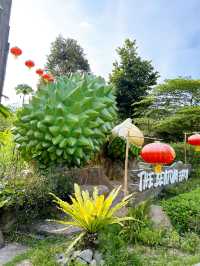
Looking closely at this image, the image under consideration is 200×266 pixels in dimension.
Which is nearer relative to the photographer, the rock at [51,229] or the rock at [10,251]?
the rock at [10,251]

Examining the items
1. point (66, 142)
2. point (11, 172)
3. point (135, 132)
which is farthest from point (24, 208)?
point (135, 132)

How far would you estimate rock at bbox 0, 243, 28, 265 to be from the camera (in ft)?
15.5

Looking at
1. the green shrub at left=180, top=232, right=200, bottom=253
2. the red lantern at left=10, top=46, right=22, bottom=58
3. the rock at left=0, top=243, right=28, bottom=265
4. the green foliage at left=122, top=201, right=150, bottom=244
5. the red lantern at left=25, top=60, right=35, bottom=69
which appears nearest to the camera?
the rock at left=0, top=243, right=28, bottom=265

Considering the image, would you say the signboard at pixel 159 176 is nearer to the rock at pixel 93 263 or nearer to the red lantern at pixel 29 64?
the rock at pixel 93 263

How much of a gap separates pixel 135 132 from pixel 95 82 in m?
1.80

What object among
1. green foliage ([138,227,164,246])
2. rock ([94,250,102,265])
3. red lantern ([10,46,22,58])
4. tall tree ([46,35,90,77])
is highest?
tall tree ([46,35,90,77])

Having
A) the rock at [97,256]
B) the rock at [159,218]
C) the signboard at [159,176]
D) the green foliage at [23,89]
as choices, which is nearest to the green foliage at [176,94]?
the signboard at [159,176]

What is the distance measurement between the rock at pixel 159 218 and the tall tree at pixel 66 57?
1661 cm

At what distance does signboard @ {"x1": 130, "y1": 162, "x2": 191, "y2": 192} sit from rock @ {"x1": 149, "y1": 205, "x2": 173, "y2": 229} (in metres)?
1.08

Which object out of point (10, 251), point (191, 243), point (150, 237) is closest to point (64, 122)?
point (10, 251)

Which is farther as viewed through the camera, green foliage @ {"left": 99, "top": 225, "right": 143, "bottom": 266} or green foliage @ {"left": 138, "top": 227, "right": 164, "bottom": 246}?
green foliage @ {"left": 138, "top": 227, "right": 164, "bottom": 246}

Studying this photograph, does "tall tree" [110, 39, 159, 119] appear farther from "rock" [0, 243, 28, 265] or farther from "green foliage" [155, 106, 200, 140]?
"rock" [0, 243, 28, 265]

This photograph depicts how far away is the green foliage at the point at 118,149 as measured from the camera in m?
7.89

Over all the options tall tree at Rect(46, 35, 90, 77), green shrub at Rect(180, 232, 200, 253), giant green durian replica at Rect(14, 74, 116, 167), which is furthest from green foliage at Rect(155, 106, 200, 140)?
tall tree at Rect(46, 35, 90, 77)
